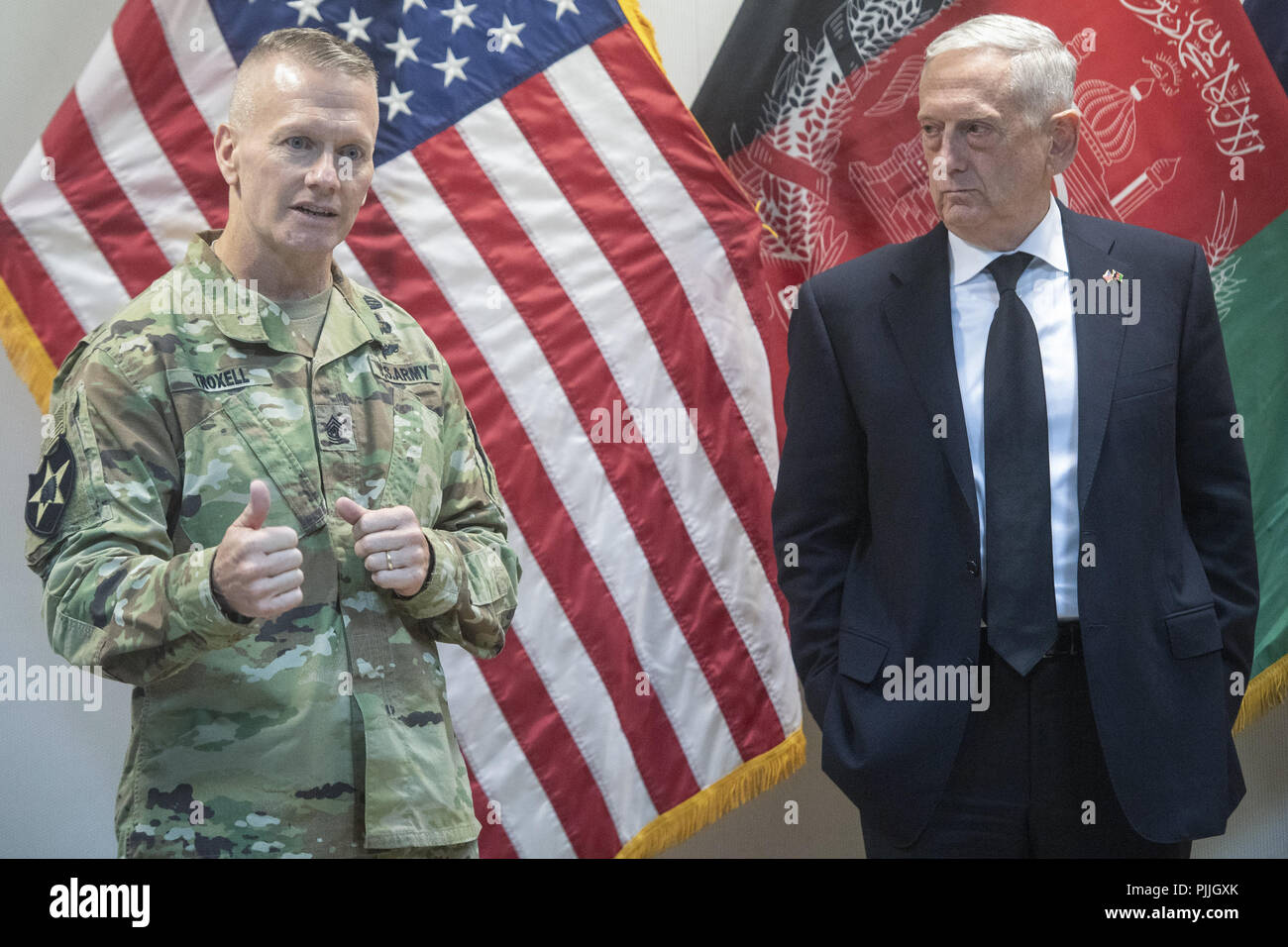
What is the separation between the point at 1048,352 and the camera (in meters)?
1.84

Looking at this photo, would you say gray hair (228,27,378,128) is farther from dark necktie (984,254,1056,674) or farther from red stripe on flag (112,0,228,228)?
dark necktie (984,254,1056,674)

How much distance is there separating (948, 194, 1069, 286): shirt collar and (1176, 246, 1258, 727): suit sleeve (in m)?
0.19

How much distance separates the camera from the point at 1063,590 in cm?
176

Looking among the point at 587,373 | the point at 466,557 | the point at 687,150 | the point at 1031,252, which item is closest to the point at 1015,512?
the point at 1031,252

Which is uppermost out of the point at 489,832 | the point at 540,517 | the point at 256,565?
the point at 540,517

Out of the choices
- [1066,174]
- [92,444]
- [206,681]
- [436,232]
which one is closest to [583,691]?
[436,232]

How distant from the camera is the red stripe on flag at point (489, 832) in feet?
7.82

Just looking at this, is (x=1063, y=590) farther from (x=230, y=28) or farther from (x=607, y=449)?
(x=230, y=28)

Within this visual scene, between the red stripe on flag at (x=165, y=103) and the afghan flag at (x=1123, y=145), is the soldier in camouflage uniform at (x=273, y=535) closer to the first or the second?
the red stripe on flag at (x=165, y=103)

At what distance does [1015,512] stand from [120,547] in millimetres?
1131

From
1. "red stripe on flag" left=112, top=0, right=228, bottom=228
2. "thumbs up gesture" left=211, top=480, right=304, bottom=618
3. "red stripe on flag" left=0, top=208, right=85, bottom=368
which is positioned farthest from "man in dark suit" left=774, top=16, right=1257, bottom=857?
"red stripe on flag" left=0, top=208, right=85, bottom=368

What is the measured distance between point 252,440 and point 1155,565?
1195mm

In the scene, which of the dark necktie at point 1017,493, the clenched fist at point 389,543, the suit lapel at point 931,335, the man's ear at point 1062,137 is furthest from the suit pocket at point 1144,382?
the clenched fist at point 389,543

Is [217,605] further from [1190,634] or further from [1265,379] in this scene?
[1265,379]
